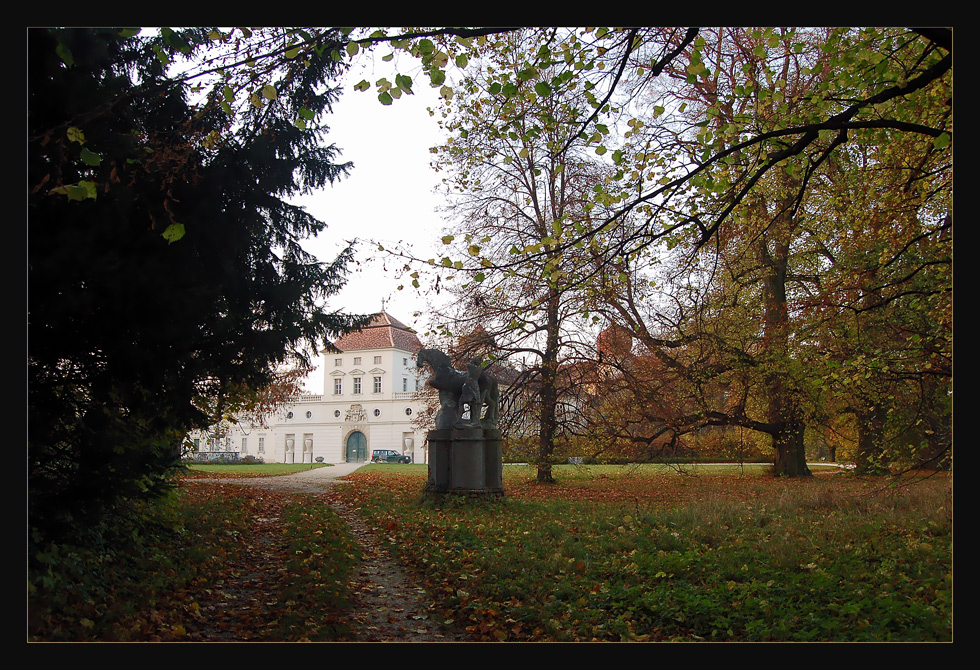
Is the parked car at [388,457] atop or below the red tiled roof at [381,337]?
Answer: below

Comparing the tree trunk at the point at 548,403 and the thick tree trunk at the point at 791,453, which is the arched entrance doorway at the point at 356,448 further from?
the thick tree trunk at the point at 791,453

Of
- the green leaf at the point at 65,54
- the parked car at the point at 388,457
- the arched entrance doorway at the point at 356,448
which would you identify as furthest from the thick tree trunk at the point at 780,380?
the green leaf at the point at 65,54

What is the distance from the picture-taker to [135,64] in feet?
14.0

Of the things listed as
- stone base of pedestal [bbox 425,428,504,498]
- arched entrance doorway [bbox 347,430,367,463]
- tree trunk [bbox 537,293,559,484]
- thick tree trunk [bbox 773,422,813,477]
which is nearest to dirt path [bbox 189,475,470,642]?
arched entrance doorway [bbox 347,430,367,463]

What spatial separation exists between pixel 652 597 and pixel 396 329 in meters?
3.68

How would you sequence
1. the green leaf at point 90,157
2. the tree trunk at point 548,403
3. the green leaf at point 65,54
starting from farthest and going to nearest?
1. the tree trunk at point 548,403
2. the green leaf at point 65,54
3. the green leaf at point 90,157

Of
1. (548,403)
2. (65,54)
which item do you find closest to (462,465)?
(548,403)

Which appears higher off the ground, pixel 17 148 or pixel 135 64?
pixel 135 64

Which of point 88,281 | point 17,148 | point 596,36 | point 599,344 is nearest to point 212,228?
point 88,281

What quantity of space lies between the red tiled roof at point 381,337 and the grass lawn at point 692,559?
1.18 metres

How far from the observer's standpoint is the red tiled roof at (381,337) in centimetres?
560

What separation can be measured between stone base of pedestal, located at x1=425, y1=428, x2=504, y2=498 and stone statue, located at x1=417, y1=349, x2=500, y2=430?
0.50 ft

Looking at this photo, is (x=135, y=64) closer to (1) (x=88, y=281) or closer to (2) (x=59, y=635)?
(1) (x=88, y=281)

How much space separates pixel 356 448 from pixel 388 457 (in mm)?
1096
